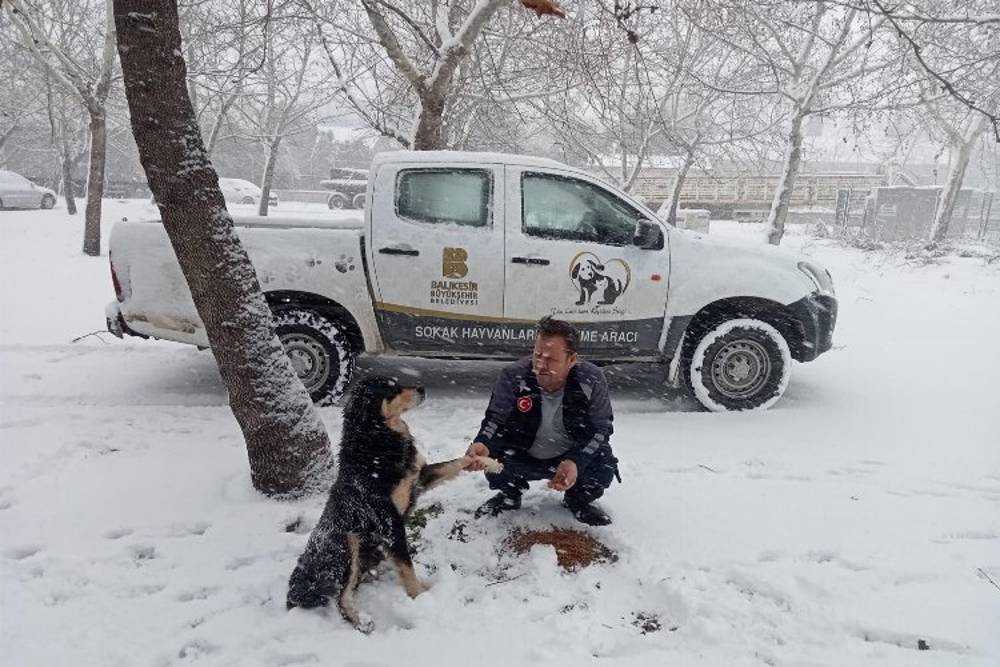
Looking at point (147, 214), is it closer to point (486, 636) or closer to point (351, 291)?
point (351, 291)

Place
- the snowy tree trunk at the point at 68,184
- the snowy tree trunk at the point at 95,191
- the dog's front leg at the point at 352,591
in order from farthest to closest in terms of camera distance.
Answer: the snowy tree trunk at the point at 68,184 < the snowy tree trunk at the point at 95,191 < the dog's front leg at the point at 352,591

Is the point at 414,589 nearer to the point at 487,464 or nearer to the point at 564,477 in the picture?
the point at 487,464

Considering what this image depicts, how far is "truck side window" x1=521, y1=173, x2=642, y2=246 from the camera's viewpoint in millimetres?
5129

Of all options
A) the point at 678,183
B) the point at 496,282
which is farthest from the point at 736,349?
the point at 678,183

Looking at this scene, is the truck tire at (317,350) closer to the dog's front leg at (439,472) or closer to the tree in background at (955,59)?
the dog's front leg at (439,472)

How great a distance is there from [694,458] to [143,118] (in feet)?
12.3

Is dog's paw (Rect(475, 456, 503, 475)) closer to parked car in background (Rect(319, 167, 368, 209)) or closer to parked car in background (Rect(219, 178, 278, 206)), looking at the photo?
parked car in background (Rect(319, 167, 368, 209))

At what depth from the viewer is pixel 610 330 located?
5.25m

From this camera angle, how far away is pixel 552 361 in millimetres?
3227

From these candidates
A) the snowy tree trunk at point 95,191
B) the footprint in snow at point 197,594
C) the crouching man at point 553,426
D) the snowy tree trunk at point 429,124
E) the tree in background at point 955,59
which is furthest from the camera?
the snowy tree trunk at point 95,191

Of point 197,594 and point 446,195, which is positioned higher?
point 446,195

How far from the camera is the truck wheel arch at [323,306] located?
5.06 m

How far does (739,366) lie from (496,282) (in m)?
2.10

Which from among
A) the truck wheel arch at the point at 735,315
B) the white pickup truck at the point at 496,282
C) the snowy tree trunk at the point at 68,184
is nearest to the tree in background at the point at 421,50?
the white pickup truck at the point at 496,282
